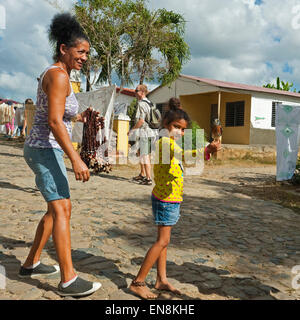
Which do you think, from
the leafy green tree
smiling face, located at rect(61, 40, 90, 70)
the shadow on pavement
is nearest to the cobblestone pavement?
the shadow on pavement

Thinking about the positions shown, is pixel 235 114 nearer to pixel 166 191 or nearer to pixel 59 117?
pixel 166 191

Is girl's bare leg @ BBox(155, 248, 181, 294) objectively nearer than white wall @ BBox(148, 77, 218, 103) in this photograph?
Yes

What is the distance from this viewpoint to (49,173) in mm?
2570

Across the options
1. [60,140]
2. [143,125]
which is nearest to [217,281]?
[60,140]

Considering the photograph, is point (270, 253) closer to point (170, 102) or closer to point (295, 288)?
point (295, 288)

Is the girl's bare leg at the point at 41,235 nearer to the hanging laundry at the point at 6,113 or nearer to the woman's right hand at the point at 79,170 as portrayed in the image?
the woman's right hand at the point at 79,170

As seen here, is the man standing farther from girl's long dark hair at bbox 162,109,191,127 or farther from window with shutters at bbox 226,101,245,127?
window with shutters at bbox 226,101,245,127

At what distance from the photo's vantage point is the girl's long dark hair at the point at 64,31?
2635 millimetres

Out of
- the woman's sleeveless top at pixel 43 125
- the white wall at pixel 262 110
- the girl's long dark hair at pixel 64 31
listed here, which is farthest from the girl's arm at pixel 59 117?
the white wall at pixel 262 110

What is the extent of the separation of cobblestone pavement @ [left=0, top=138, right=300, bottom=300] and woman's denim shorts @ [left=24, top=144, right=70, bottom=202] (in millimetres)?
748

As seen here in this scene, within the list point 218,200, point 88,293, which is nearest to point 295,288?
point 88,293

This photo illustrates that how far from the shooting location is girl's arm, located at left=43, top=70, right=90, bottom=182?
2.43 meters

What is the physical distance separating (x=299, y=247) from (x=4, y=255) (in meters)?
3.17

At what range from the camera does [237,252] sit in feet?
12.5
